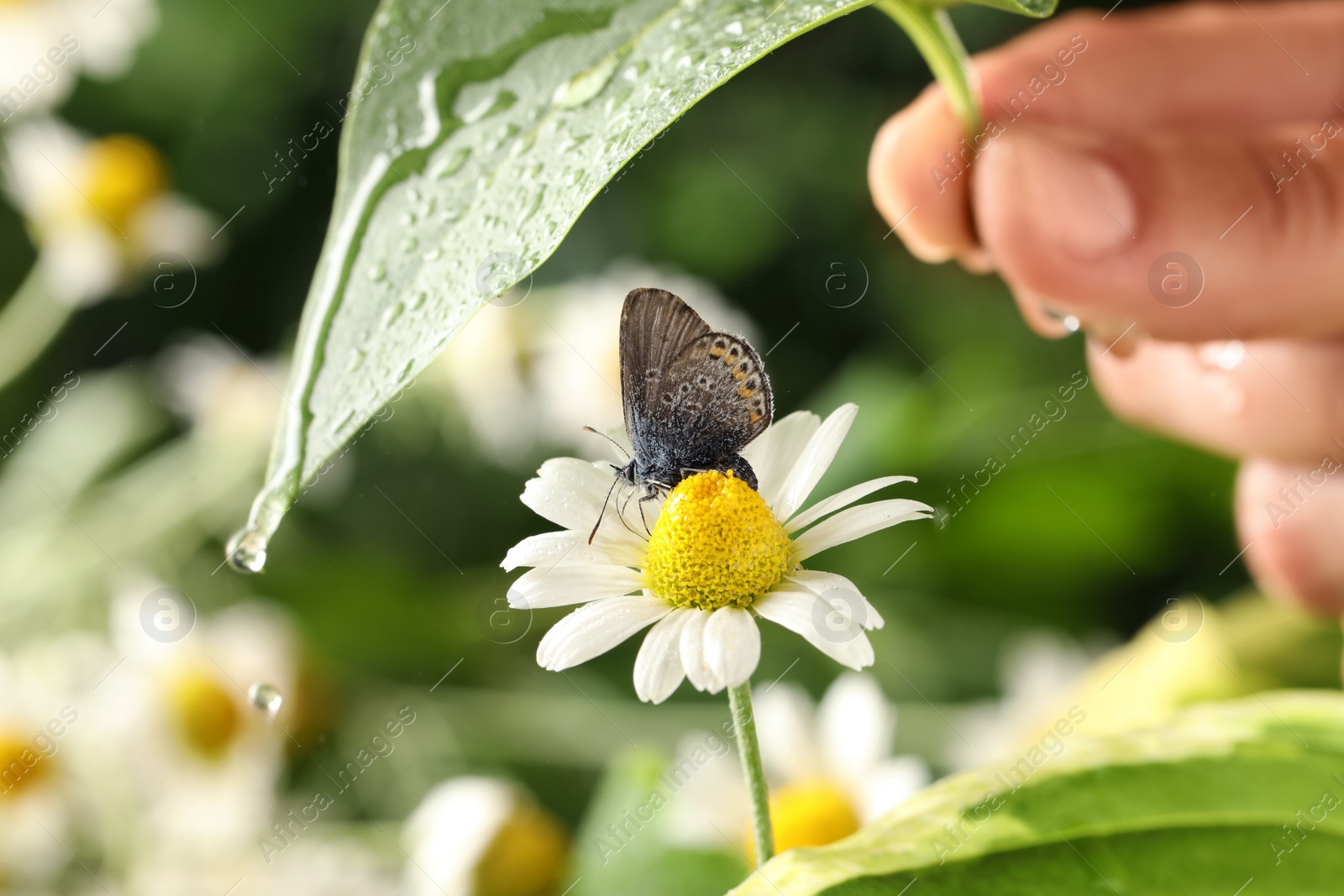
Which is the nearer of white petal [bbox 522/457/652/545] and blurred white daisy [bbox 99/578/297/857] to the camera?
white petal [bbox 522/457/652/545]

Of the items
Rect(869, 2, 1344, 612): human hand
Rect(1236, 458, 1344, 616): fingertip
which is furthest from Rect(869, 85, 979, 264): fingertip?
Rect(1236, 458, 1344, 616): fingertip

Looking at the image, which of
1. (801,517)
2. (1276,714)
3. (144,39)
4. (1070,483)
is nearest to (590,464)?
(801,517)

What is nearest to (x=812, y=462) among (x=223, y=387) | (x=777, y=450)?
(x=777, y=450)

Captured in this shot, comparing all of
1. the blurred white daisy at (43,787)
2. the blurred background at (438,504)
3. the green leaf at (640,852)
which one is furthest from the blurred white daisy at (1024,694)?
the blurred white daisy at (43,787)

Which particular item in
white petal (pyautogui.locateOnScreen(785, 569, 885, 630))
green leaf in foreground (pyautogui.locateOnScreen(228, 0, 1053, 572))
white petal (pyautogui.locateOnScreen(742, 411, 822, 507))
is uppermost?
green leaf in foreground (pyautogui.locateOnScreen(228, 0, 1053, 572))

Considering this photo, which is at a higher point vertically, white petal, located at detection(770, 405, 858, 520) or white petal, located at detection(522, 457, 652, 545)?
white petal, located at detection(522, 457, 652, 545)

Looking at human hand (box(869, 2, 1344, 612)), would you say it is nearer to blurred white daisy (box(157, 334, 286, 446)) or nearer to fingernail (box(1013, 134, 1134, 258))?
fingernail (box(1013, 134, 1134, 258))

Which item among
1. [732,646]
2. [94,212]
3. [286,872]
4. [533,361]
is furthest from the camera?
[94,212]

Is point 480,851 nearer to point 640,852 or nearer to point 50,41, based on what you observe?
point 640,852
